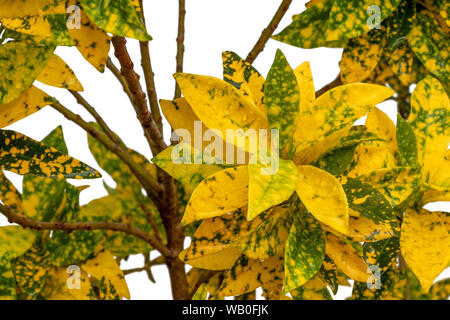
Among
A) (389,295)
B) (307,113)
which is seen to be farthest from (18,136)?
(389,295)

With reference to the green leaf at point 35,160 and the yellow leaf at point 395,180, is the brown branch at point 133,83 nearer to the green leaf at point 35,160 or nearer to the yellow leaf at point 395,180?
the green leaf at point 35,160

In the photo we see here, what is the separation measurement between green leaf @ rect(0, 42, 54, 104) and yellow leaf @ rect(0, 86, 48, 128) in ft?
0.08

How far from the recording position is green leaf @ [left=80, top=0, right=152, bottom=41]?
0.33 metres

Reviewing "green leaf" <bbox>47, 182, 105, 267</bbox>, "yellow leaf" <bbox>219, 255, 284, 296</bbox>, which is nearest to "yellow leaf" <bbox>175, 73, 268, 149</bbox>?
"yellow leaf" <bbox>219, 255, 284, 296</bbox>

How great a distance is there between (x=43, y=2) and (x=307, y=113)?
0.60 ft

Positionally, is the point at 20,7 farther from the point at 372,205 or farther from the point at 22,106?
the point at 372,205

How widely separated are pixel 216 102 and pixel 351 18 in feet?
0.38

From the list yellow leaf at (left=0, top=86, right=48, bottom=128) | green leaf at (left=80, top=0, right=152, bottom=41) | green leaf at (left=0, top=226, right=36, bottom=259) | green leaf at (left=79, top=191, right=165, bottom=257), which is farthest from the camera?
green leaf at (left=79, top=191, right=165, bottom=257)

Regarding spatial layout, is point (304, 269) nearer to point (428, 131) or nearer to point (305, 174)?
point (305, 174)

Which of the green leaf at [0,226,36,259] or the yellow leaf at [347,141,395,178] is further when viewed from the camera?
the green leaf at [0,226,36,259]

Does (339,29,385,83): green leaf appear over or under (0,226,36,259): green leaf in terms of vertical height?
over

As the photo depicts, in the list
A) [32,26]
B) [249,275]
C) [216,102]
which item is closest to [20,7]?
[32,26]

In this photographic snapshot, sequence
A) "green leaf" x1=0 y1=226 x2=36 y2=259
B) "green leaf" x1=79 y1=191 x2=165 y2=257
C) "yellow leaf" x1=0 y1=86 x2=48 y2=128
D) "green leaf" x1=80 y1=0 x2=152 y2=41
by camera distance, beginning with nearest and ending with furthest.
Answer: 1. "green leaf" x1=80 y1=0 x2=152 y2=41
2. "yellow leaf" x1=0 y1=86 x2=48 y2=128
3. "green leaf" x1=0 y1=226 x2=36 y2=259
4. "green leaf" x1=79 y1=191 x2=165 y2=257

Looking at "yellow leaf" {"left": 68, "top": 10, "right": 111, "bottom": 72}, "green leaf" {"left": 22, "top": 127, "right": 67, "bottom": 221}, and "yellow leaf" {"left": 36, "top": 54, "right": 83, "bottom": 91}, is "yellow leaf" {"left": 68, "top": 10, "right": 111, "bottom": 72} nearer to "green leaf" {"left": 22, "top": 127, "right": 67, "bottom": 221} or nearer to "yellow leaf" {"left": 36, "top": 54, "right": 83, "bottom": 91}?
"yellow leaf" {"left": 36, "top": 54, "right": 83, "bottom": 91}
